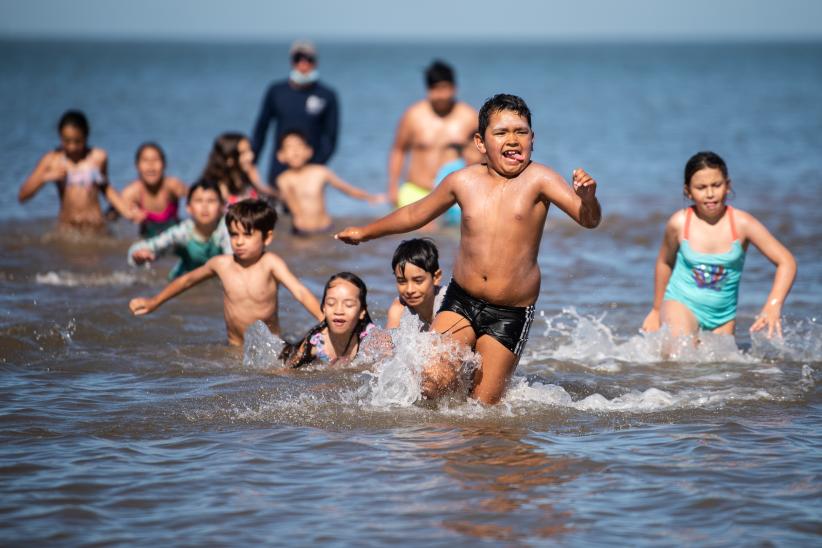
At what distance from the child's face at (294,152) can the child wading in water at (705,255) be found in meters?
5.16

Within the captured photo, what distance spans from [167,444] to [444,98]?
6.23 meters

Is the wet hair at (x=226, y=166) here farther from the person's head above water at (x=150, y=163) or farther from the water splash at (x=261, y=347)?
the water splash at (x=261, y=347)

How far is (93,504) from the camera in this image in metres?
4.49

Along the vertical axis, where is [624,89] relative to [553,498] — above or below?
above

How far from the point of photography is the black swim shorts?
5465 mm

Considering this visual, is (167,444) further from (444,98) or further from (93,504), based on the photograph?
(444,98)

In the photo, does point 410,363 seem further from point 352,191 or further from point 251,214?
point 352,191

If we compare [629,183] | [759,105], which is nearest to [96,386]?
[629,183]

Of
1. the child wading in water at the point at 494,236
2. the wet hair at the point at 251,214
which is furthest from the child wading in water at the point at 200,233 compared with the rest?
the child wading in water at the point at 494,236

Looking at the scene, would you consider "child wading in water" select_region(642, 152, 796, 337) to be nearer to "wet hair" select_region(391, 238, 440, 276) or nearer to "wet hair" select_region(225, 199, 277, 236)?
"wet hair" select_region(391, 238, 440, 276)

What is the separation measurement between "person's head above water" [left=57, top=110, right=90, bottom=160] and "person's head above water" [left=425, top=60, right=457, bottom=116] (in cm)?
315

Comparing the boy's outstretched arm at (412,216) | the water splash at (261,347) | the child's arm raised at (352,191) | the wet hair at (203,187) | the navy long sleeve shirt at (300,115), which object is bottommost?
the water splash at (261,347)

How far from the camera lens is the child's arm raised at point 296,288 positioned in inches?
269

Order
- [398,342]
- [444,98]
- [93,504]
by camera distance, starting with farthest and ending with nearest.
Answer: [444,98], [398,342], [93,504]
